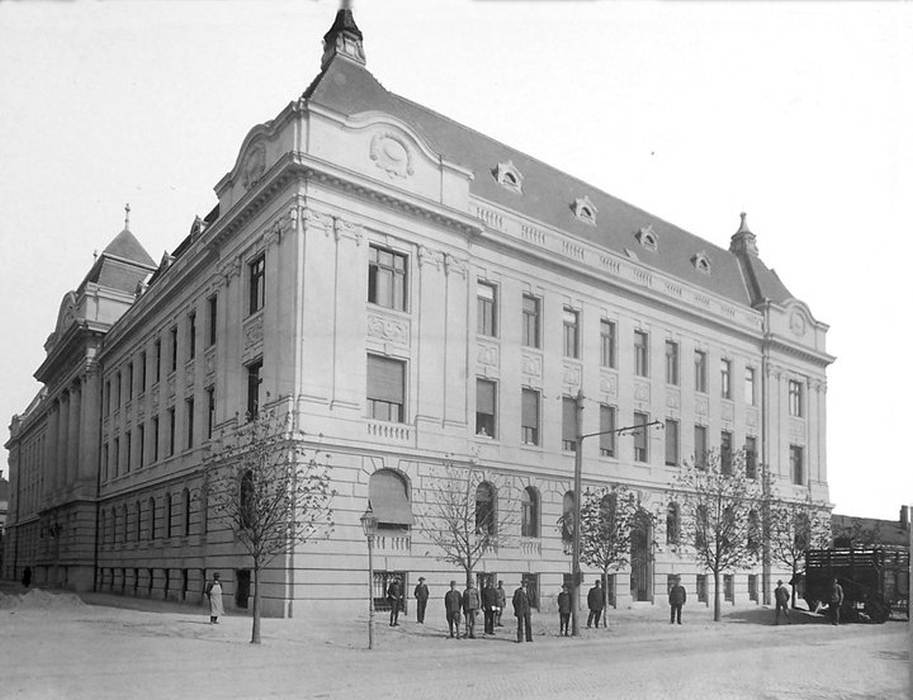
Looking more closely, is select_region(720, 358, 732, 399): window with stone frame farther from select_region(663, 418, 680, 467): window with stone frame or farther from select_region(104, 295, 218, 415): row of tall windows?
select_region(104, 295, 218, 415): row of tall windows

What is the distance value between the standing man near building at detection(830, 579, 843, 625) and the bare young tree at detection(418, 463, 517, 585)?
387 inches

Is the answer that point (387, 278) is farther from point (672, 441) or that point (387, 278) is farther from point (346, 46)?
point (672, 441)

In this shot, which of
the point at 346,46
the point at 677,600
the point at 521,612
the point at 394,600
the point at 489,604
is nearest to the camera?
the point at 521,612

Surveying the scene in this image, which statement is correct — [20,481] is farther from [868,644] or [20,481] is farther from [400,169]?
[868,644]

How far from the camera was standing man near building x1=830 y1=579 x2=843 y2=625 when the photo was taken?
2878 cm

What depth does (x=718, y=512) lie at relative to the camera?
104ft

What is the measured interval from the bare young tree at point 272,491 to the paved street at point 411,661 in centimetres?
196

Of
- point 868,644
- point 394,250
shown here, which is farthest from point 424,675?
point 394,250

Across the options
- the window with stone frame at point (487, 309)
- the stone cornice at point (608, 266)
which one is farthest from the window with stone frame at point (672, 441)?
the window with stone frame at point (487, 309)

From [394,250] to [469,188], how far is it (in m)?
4.30

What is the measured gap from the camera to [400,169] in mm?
27203

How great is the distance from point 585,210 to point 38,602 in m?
22.5

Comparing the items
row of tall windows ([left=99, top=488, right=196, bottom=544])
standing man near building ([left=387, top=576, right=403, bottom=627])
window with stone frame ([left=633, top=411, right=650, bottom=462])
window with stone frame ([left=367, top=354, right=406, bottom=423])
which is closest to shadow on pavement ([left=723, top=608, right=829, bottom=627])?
window with stone frame ([left=633, top=411, right=650, bottom=462])

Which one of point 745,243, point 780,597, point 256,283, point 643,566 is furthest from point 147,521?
point 745,243
